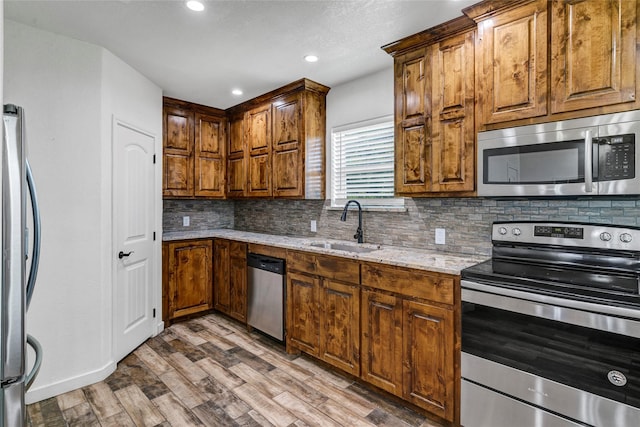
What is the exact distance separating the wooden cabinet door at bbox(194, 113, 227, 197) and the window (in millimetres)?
1660

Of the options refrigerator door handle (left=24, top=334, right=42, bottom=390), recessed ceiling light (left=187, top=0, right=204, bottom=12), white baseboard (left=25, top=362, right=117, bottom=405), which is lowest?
white baseboard (left=25, top=362, right=117, bottom=405)

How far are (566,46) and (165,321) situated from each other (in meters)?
4.02

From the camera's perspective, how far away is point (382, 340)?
2287 mm

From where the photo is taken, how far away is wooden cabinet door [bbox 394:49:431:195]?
240cm

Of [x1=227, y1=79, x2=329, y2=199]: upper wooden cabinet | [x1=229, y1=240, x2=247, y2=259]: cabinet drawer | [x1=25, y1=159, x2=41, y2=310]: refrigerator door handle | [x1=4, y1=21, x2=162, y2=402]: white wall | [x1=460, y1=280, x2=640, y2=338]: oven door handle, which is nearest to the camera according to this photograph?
[x1=25, y1=159, x2=41, y2=310]: refrigerator door handle

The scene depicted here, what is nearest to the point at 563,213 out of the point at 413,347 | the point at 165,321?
the point at 413,347

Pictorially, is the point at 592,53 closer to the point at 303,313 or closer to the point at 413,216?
the point at 413,216

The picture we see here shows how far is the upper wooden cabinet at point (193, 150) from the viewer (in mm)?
3893

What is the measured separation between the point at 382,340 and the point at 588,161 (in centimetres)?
156

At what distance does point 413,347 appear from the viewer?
83.2 inches

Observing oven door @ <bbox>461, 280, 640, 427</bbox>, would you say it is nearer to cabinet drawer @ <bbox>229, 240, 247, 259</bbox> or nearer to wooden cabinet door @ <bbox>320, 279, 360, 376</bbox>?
wooden cabinet door @ <bbox>320, 279, 360, 376</bbox>

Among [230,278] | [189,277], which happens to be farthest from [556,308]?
[189,277]

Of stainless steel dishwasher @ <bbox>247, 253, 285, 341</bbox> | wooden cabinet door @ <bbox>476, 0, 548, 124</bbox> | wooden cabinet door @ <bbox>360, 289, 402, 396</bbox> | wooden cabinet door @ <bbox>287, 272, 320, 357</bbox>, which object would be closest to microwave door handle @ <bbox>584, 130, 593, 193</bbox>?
wooden cabinet door @ <bbox>476, 0, 548, 124</bbox>

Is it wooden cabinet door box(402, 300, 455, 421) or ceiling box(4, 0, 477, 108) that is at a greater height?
ceiling box(4, 0, 477, 108)
